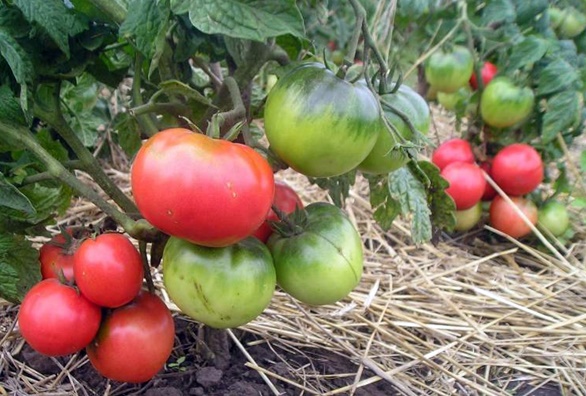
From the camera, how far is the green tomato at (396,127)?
0.75 m

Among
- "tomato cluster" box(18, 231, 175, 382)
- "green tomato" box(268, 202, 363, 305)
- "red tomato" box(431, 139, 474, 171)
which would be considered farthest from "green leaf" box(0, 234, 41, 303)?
"red tomato" box(431, 139, 474, 171)

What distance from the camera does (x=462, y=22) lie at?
1.91 m

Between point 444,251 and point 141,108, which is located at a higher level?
point 141,108

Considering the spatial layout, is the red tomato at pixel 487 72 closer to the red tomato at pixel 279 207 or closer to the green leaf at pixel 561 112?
the green leaf at pixel 561 112

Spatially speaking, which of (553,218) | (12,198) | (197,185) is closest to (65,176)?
(12,198)

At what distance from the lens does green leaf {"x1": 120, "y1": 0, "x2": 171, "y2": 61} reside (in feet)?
2.27

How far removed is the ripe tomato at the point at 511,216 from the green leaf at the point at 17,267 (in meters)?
1.35

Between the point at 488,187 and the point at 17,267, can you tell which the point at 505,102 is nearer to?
the point at 488,187

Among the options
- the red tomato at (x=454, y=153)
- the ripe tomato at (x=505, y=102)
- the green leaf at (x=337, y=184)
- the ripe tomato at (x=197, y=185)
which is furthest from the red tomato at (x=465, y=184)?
the ripe tomato at (x=197, y=185)

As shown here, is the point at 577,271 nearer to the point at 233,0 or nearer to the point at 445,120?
the point at 233,0

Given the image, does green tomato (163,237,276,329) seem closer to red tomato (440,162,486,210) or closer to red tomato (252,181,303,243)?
red tomato (252,181,303,243)

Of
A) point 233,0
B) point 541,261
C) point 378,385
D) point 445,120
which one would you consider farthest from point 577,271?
point 445,120

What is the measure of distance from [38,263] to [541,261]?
1464 mm

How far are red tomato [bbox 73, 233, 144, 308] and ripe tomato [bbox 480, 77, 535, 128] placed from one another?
49.7 inches
